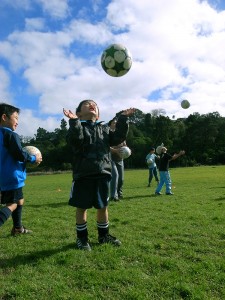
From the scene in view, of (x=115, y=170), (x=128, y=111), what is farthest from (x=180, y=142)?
(x=128, y=111)

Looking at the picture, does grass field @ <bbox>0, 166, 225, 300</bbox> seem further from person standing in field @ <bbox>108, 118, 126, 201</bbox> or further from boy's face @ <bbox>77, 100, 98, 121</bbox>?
person standing in field @ <bbox>108, 118, 126, 201</bbox>

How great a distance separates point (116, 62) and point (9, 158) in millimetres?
4458

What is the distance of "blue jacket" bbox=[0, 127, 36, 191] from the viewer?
222 inches

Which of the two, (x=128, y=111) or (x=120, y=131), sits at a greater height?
(x=128, y=111)

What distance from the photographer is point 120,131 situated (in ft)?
18.7

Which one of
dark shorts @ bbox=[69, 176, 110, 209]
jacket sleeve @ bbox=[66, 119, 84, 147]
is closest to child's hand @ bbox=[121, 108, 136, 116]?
jacket sleeve @ bbox=[66, 119, 84, 147]

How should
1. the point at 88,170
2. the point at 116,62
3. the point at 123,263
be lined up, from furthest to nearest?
the point at 116,62 < the point at 88,170 < the point at 123,263

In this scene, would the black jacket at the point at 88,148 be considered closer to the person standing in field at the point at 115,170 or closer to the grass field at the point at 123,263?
the grass field at the point at 123,263

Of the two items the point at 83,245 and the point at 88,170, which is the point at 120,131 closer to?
the point at 88,170

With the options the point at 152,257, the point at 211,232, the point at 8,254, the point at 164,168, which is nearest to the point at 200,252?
the point at 152,257

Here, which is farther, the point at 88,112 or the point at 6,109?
the point at 6,109

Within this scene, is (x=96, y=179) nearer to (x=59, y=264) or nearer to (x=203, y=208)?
(x=59, y=264)

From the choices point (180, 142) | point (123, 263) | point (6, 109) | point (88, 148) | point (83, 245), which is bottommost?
point (123, 263)

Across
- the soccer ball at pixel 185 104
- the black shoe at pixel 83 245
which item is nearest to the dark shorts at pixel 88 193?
the black shoe at pixel 83 245
